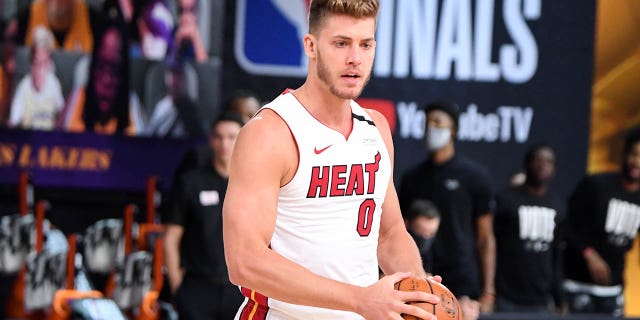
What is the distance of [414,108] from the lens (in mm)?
9852

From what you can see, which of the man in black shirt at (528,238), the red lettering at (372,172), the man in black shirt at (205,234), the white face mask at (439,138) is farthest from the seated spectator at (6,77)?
the red lettering at (372,172)

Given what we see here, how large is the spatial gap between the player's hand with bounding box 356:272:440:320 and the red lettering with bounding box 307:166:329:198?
493mm

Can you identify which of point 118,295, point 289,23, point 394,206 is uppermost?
point 289,23

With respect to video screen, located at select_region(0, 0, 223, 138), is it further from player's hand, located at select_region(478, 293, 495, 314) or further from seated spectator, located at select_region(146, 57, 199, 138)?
player's hand, located at select_region(478, 293, 495, 314)

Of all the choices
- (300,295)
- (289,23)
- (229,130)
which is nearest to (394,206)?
(300,295)

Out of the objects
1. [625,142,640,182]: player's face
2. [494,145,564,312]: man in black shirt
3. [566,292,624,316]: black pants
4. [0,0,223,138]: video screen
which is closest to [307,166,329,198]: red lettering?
[494,145,564,312]: man in black shirt

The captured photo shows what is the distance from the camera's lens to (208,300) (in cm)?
704

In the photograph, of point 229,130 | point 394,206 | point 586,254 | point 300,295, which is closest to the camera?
point 300,295

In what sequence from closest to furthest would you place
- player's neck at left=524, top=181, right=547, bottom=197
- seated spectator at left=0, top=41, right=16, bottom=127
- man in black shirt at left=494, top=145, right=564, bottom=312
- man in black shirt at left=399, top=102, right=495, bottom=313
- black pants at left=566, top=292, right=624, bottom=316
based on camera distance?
man in black shirt at left=399, top=102, right=495, bottom=313 < man in black shirt at left=494, top=145, right=564, bottom=312 < player's neck at left=524, top=181, right=547, bottom=197 < black pants at left=566, top=292, right=624, bottom=316 < seated spectator at left=0, top=41, right=16, bottom=127

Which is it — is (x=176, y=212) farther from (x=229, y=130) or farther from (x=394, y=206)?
(x=394, y=206)

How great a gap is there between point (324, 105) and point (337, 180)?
252mm

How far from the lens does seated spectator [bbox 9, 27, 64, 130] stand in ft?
30.8

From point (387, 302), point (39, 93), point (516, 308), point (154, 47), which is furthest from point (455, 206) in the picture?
point (387, 302)

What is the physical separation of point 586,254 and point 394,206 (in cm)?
520
